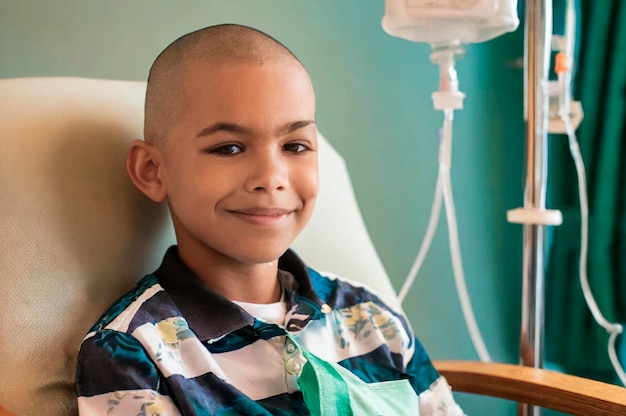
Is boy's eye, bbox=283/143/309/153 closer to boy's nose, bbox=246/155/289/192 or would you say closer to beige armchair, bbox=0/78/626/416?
boy's nose, bbox=246/155/289/192

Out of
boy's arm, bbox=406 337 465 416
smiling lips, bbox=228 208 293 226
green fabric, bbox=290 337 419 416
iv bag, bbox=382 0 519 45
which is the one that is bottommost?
boy's arm, bbox=406 337 465 416

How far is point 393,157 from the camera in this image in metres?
1.54

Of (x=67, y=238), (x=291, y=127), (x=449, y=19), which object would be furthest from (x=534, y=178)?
(x=67, y=238)

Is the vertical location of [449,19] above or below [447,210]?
above

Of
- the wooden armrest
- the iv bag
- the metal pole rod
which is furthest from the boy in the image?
the metal pole rod

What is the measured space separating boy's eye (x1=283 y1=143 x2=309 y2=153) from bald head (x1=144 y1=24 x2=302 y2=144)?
0.11m

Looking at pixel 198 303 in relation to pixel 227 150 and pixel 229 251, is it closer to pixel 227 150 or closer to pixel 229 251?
pixel 229 251

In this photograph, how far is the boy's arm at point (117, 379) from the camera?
0.72 m

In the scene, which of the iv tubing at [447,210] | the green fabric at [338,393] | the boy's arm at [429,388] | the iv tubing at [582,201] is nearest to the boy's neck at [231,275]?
the green fabric at [338,393]

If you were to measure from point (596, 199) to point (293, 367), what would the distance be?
1044 mm

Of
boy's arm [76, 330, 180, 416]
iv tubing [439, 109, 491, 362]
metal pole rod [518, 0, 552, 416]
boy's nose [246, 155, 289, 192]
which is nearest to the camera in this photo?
boy's arm [76, 330, 180, 416]

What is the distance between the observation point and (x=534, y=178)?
122 centimetres

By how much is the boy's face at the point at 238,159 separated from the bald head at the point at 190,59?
0.5 inches

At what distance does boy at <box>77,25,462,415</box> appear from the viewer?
2.58 feet
